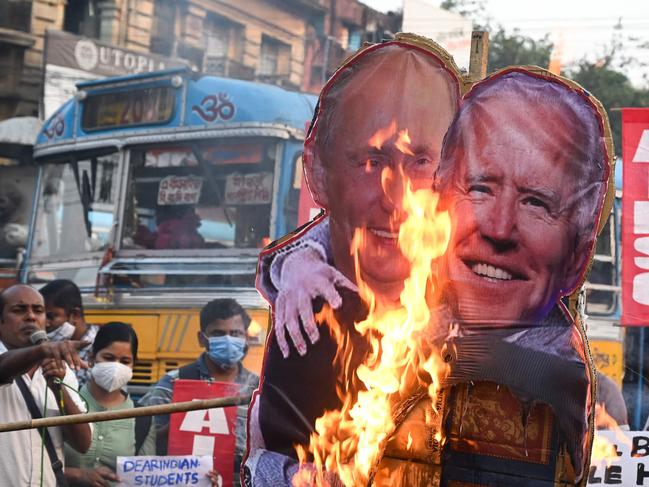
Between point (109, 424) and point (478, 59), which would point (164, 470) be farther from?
point (478, 59)

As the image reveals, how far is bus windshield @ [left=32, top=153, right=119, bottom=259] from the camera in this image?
7.54 meters

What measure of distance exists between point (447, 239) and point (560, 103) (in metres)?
0.83

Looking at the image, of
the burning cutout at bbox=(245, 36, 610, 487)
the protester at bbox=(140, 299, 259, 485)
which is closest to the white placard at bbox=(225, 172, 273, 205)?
the protester at bbox=(140, 299, 259, 485)

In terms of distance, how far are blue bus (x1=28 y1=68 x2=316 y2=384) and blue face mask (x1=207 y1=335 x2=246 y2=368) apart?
8cm

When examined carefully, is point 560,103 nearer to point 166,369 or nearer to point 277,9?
point 166,369

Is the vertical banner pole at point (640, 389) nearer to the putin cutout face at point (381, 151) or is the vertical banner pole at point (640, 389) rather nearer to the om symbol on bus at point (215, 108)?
the putin cutout face at point (381, 151)

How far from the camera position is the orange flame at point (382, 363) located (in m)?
5.08

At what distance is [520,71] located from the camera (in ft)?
16.4

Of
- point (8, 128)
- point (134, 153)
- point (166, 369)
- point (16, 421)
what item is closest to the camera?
point (16, 421)

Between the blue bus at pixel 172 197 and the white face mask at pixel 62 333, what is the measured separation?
308mm

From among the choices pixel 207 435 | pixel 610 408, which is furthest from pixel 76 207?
pixel 610 408

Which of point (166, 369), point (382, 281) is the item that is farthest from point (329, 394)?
point (166, 369)

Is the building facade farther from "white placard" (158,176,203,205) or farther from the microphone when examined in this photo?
the microphone

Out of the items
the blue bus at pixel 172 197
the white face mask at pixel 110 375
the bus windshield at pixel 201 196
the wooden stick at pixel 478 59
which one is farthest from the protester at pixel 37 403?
the wooden stick at pixel 478 59
